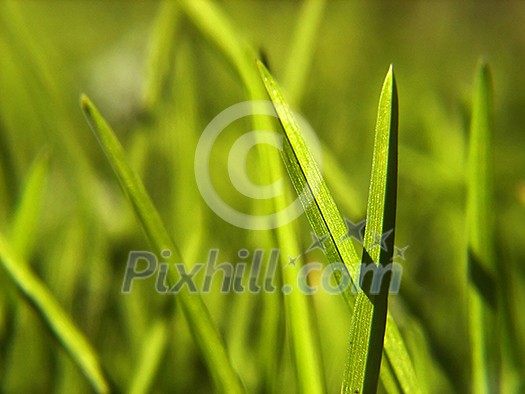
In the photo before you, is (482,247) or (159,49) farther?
(159,49)

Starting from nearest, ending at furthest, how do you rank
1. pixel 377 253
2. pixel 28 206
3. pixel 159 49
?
pixel 377 253 → pixel 28 206 → pixel 159 49

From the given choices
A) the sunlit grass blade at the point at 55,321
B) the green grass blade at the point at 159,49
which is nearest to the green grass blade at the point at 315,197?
the sunlit grass blade at the point at 55,321

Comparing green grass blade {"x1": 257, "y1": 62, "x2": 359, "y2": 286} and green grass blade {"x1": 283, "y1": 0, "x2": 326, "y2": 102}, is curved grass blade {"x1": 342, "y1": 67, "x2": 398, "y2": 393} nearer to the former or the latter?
green grass blade {"x1": 257, "y1": 62, "x2": 359, "y2": 286}

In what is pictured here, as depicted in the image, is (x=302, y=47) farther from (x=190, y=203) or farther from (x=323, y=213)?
(x=323, y=213)

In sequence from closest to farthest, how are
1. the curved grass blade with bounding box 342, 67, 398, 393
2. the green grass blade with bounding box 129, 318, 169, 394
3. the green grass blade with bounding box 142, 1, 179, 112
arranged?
the curved grass blade with bounding box 342, 67, 398, 393
the green grass blade with bounding box 129, 318, 169, 394
the green grass blade with bounding box 142, 1, 179, 112

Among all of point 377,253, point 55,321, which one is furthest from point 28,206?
point 377,253

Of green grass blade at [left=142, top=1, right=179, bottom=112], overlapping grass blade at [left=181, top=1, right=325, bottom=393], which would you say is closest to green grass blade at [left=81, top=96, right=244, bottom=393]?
overlapping grass blade at [left=181, top=1, right=325, bottom=393]
